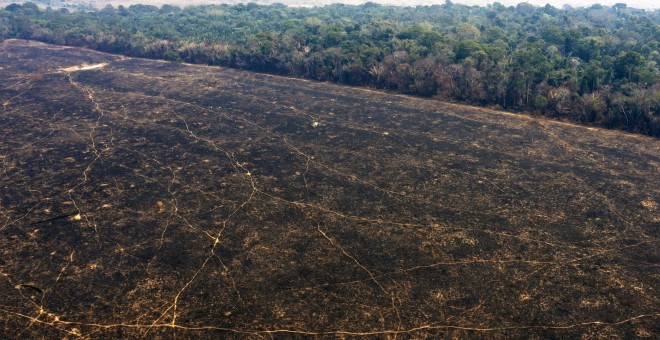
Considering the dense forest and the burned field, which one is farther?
the dense forest

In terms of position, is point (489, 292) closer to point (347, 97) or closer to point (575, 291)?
point (575, 291)

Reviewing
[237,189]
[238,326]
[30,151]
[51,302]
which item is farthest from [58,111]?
[238,326]

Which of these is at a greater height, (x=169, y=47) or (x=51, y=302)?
(x=169, y=47)

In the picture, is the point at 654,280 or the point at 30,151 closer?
the point at 654,280

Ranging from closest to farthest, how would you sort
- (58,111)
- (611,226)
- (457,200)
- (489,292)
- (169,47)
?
1. (489,292)
2. (611,226)
3. (457,200)
4. (58,111)
5. (169,47)

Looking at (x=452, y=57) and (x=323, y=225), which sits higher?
(x=452, y=57)
